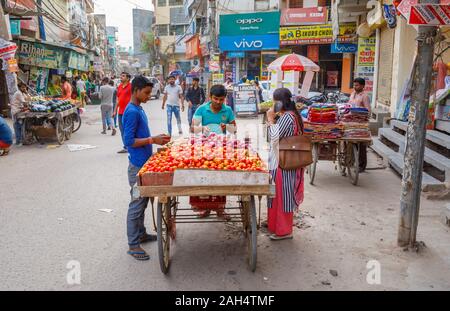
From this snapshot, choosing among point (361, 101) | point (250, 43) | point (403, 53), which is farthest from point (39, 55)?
point (361, 101)

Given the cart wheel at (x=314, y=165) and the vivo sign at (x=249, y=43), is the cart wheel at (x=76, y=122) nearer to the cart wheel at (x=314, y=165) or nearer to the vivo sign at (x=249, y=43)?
the cart wheel at (x=314, y=165)

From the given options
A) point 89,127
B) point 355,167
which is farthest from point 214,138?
point 89,127

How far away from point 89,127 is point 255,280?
544 inches

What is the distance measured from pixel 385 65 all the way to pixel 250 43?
13.9 metres

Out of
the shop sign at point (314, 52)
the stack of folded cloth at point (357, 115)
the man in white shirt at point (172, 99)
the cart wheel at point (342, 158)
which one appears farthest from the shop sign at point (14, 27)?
the stack of folded cloth at point (357, 115)

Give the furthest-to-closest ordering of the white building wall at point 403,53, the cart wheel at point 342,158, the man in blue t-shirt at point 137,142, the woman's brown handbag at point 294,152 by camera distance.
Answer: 1. the white building wall at point 403,53
2. the cart wheel at point 342,158
3. the woman's brown handbag at point 294,152
4. the man in blue t-shirt at point 137,142

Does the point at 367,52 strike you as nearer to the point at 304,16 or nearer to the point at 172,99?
the point at 172,99

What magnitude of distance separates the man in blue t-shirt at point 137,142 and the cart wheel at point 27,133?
8509mm

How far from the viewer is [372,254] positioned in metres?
4.61

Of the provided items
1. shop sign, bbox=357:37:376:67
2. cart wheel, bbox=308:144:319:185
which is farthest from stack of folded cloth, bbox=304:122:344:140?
shop sign, bbox=357:37:376:67

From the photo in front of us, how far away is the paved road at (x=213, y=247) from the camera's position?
3.99 metres

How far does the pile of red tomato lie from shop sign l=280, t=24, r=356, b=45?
19737mm

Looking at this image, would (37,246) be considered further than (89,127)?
No
